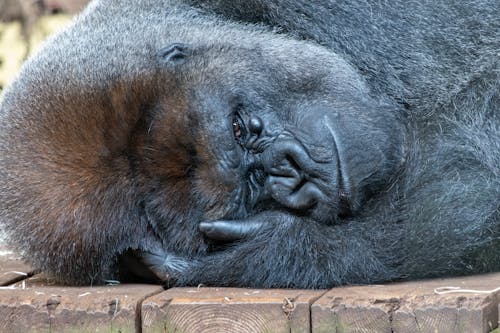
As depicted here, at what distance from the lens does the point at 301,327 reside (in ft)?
7.38

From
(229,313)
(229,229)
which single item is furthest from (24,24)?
(229,313)

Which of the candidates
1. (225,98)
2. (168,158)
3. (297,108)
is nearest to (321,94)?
(297,108)

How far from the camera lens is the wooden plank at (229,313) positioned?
2.27 metres

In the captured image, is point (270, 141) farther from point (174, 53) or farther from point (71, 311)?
point (71, 311)

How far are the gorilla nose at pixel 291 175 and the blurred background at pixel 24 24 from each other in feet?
13.5

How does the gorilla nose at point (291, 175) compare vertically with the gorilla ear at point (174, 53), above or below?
below

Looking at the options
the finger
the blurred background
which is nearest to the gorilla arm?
the finger

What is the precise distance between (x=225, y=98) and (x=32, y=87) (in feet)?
2.18

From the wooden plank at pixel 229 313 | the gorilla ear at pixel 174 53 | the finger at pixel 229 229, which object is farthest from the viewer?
the gorilla ear at pixel 174 53

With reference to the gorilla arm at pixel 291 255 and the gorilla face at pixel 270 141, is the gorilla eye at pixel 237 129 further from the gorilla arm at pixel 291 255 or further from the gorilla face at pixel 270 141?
the gorilla arm at pixel 291 255

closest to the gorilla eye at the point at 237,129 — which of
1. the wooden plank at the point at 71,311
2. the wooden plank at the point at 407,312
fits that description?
the wooden plank at the point at 71,311

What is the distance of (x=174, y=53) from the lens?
2.94m

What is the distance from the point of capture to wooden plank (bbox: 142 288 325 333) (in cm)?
227

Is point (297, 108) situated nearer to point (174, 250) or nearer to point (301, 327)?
point (174, 250)
